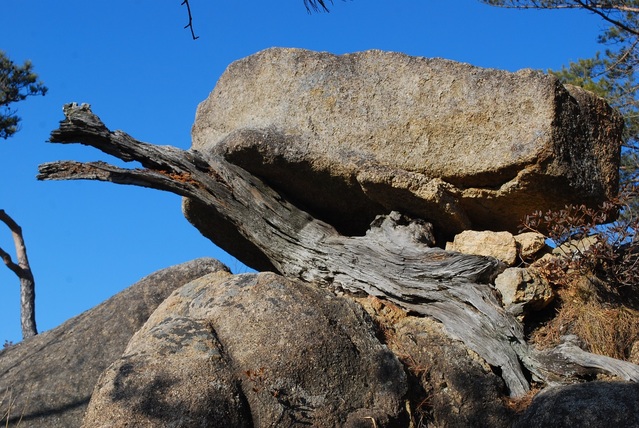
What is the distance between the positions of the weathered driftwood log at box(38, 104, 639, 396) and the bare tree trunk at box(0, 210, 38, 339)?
592 cm

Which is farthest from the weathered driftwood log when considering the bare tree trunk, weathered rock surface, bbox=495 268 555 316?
the bare tree trunk

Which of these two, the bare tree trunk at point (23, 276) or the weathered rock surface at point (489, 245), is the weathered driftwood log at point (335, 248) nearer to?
the weathered rock surface at point (489, 245)

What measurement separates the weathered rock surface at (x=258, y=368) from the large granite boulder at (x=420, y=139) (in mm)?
1716

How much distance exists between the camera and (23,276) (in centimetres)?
1474

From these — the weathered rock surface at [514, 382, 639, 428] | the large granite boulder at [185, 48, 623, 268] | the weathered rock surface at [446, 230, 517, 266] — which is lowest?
the weathered rock surface at [514, 382, 639, 428]

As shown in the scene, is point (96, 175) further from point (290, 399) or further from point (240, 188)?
point (290, 399)

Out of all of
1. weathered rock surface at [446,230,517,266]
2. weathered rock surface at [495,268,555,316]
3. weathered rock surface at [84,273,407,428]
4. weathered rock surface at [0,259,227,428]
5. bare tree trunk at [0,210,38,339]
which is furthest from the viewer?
bare tree trunk at [0,210,38,339]

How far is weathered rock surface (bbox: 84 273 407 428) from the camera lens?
627cm

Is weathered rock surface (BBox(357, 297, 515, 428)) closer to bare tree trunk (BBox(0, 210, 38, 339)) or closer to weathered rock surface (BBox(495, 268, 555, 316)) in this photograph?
weathered rock surface (BBox(495, 268, 555, 316))

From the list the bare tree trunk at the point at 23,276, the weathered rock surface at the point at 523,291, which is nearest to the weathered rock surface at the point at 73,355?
the weathered rock surface at the point at 523,291

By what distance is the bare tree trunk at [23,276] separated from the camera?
13906 mm

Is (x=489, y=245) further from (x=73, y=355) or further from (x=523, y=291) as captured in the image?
(x=73, y=355)

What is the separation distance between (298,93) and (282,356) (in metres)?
3.38

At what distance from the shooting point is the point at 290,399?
21.8 feet
